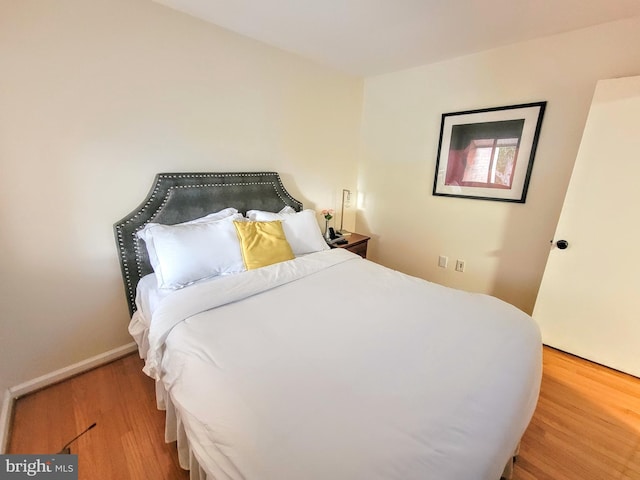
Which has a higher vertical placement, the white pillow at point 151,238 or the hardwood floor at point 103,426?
the white pillow at point 151,238

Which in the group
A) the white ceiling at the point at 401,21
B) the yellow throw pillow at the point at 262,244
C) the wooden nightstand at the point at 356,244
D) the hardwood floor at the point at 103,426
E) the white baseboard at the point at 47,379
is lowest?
the hardwood floor at the point at 103,426

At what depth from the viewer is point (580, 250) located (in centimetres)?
192

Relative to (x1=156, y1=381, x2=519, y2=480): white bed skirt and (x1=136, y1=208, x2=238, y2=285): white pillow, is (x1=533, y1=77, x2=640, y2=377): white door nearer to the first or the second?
(x1=156, y1=381, x2=519, y2=480): white bed skirt

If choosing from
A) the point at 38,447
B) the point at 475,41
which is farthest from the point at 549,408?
the point at 38,447

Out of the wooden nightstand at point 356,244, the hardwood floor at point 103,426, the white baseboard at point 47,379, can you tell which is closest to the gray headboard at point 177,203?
the white baseboard at point 47,379

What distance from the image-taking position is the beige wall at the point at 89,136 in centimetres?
141

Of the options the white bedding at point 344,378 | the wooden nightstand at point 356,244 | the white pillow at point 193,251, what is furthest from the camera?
the wooden nightstand at point 356,244

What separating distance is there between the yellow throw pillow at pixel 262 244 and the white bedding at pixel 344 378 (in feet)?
0.76

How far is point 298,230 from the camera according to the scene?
2188mm

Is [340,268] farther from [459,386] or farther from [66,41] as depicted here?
[66,41]

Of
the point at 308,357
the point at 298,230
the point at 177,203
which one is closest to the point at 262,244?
the point at 298,230

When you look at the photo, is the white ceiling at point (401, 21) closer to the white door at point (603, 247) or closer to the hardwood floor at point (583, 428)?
the white door at point (603, 247)

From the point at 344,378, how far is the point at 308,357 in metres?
0.16

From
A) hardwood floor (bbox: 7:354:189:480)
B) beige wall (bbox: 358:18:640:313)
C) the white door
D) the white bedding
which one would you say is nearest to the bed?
the white bedding
